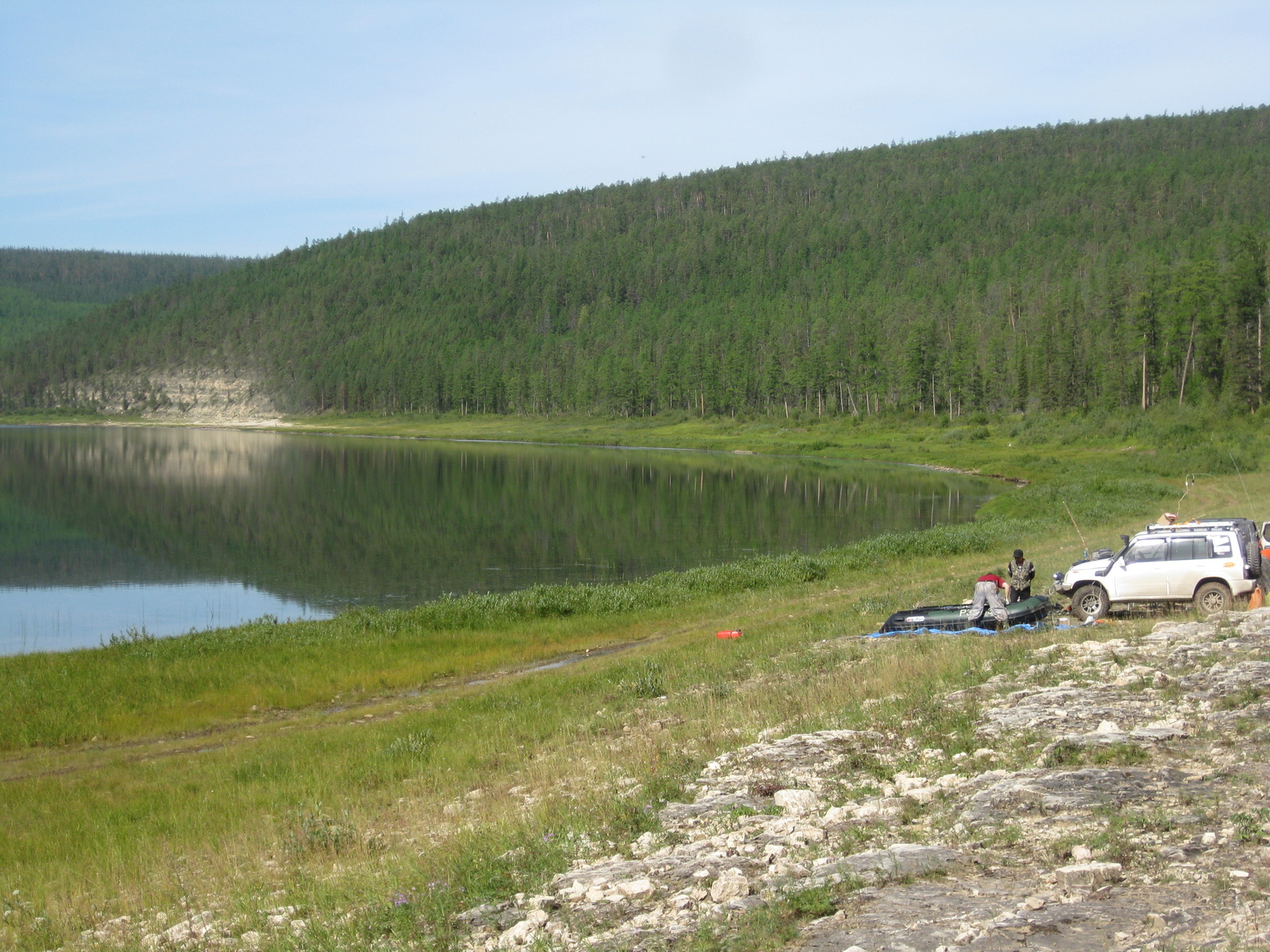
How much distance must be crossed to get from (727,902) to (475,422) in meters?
180

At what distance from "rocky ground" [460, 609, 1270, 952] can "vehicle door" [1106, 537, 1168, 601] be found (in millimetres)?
8536

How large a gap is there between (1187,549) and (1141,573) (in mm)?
963

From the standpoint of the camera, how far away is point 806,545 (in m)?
47.6

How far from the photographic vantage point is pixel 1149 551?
2061cm

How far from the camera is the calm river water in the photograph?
37062 mm

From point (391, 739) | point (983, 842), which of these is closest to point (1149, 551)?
point (983, 842)

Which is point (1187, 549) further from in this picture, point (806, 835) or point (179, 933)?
point (179, 933)

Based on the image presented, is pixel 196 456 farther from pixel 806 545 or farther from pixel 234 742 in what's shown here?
pixel 234 742

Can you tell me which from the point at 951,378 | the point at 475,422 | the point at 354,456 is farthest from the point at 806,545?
the point at 475,422

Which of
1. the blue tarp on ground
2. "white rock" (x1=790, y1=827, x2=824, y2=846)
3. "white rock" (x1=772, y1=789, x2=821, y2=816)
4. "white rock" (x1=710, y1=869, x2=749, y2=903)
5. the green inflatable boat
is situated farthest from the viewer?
the green inflatable boat

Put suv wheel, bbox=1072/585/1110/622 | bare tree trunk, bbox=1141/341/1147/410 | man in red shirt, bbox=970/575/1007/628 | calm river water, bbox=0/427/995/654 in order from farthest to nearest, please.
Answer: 1. bare tree trunk, bbox=1141/341/1147/410
2. calm river water, bbox=0/427/995/654
3. man in red shirt, bbox=970/575/1007/628
4. suv wheel, bbox=1072/585/1110/622

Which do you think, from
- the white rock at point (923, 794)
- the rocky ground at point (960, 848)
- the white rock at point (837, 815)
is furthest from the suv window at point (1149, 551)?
the white rock at point (837, 815)

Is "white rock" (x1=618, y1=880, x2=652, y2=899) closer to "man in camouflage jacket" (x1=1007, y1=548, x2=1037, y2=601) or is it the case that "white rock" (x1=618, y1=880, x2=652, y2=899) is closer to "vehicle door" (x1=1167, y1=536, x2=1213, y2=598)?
"vehicle door" (x1=1167, y1=536, x2=1213, y2=598)

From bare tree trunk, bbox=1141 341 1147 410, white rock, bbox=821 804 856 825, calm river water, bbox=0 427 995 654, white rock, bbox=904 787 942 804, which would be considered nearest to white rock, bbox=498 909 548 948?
white rock, bbox=821 804 856 825
